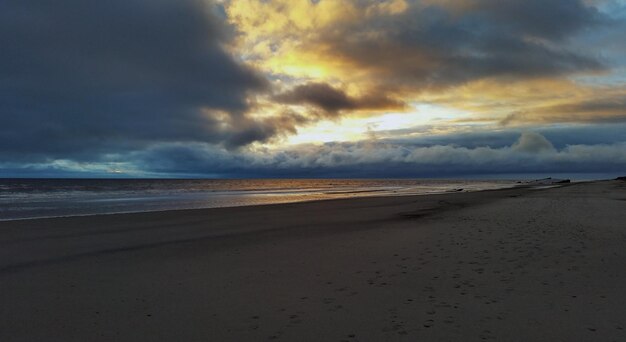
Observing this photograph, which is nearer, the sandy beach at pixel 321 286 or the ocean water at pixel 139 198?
the sandy beach at pixel 321 286

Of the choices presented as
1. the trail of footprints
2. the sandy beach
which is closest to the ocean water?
the sandy beach

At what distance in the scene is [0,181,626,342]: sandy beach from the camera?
20.6ft

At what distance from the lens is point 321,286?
8.64 meters

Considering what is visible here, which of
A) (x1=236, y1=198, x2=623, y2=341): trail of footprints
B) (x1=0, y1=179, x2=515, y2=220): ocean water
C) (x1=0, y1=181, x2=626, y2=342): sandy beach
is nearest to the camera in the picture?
(x1=0, y1=181, x2=626, y2=342): sandy beach

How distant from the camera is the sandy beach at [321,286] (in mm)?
6293

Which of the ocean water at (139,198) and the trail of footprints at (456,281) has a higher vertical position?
the ocean water at (139,198)

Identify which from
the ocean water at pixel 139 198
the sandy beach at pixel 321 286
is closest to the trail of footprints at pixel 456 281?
→ the sandy beach at pixel 321 286

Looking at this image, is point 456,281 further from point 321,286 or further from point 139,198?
point 139,198

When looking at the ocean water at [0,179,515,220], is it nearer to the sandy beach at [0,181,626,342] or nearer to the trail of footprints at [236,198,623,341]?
the sandy beach at [0,181,626,342]

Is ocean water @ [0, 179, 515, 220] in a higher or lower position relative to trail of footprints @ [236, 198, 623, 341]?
higher

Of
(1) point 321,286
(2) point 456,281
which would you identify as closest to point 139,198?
(1) point 321,286

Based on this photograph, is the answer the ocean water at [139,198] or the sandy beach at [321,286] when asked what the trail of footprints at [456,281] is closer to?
the sandy beach at [321,286]

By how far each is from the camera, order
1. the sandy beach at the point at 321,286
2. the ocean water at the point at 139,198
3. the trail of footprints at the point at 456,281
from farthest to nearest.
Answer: the ocean water at the point at 139,198
the trail of footprints at the point at 456,281
the sandy beach at the point at 321,286

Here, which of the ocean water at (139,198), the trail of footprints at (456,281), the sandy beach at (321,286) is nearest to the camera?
the sandy beach at (321,286)
